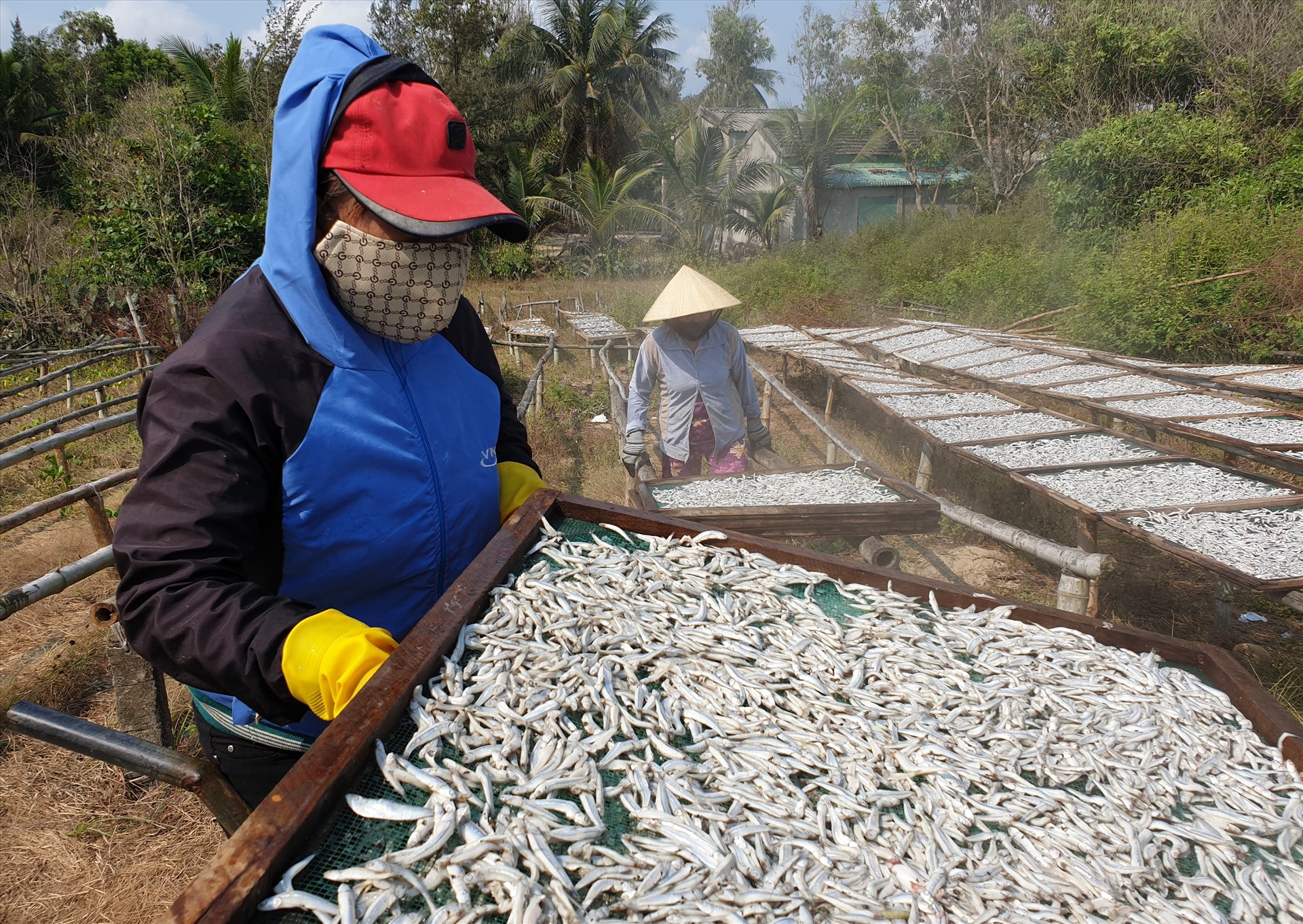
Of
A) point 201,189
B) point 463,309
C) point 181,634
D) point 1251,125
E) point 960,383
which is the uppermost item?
point 1251,125

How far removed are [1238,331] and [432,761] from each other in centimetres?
1339

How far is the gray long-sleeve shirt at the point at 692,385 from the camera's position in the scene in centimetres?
570

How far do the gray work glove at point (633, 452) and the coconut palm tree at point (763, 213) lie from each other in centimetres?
2245

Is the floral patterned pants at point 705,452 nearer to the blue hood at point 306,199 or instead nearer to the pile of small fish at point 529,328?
the blue hood at point 306,199

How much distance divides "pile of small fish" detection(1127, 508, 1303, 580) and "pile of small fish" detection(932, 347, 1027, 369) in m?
5.68

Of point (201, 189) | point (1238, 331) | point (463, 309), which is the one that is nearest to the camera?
point (463, 309)

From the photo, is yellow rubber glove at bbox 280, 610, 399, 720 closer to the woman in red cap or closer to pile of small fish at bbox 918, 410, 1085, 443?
the woman in red cap

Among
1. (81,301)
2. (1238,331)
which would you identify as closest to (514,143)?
(81,301)

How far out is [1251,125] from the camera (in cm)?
1515

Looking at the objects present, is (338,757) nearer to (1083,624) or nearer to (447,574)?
(447,574)

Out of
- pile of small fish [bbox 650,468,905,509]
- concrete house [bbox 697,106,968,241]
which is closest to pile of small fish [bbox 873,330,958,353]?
pile of small fish [bbox 650,468,905,509]

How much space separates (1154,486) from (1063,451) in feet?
3.05

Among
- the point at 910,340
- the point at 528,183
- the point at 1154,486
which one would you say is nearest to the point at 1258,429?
the point at 1154,486

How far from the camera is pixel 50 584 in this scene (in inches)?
134
